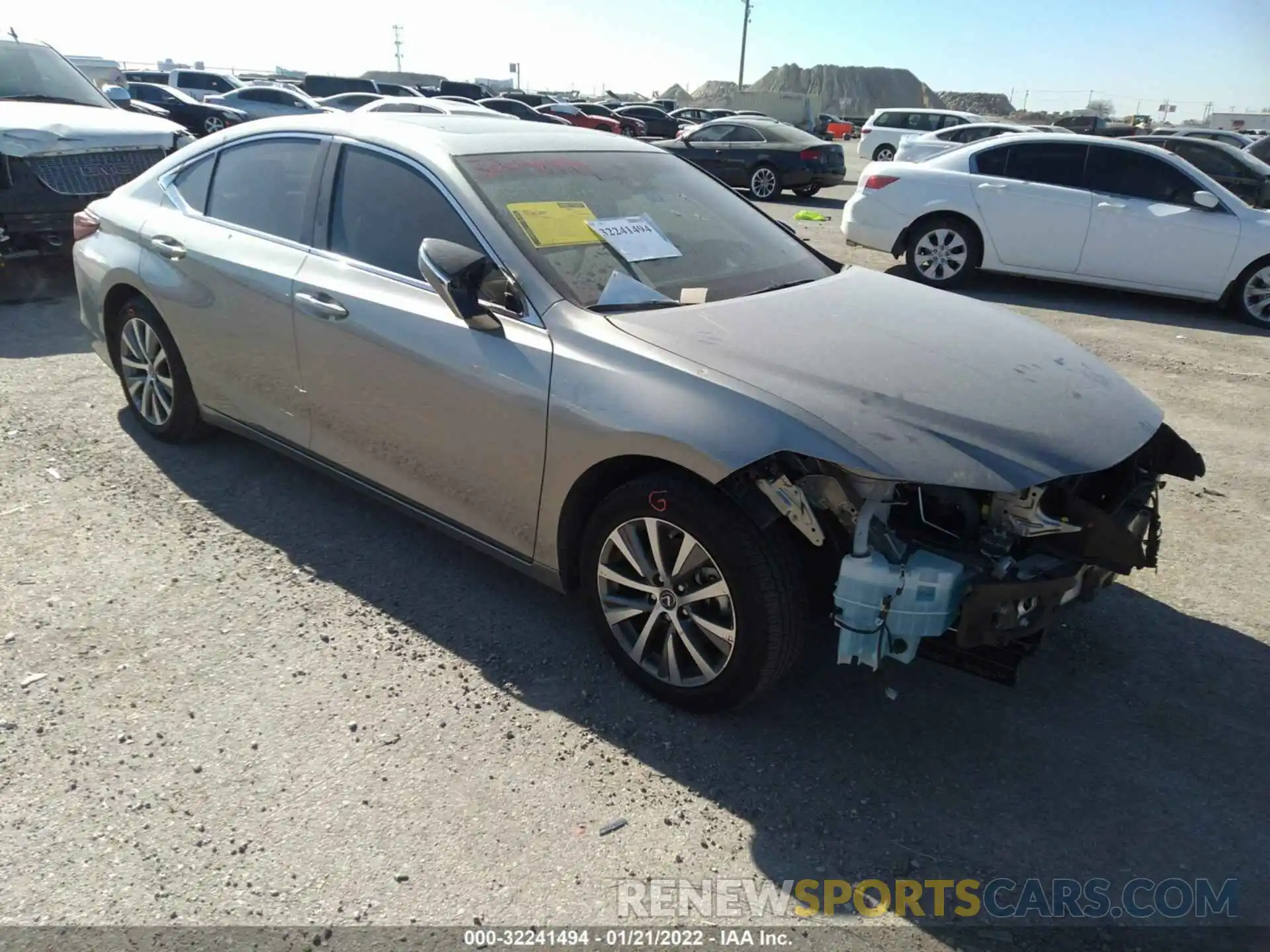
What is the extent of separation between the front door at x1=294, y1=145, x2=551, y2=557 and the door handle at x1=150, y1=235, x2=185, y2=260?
0.95 metres

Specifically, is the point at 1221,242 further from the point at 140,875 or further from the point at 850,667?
the point at 140,875

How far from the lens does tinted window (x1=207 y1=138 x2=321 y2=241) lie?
3.84 meters

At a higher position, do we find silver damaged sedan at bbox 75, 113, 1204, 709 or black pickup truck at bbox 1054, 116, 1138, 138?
black pickup truck at bbox 1054, 116, 1138, 138

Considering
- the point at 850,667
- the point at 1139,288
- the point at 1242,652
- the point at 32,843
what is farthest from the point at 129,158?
the point at 1139,288

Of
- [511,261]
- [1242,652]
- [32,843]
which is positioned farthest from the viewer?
[1242,652]

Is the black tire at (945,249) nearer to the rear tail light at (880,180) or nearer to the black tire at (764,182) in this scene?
the rear tail light at (880,180)

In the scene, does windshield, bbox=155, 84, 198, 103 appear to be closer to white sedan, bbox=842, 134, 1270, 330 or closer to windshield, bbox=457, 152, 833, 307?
white sedan, bbox=842, 134, 1270, 330

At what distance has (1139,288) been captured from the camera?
914cm

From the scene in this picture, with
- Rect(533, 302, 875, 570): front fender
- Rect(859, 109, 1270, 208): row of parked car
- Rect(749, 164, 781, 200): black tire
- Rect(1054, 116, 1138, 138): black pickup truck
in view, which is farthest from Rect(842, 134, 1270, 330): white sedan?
Rect(1054, 116, 1138, 138): black pickup truck

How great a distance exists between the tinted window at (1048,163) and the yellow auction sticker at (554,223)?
7619mm

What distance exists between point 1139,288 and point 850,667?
7639 millimetres

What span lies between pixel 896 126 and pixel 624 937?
28633 mm

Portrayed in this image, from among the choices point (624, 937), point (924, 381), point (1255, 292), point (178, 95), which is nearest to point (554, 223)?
point (924, 381)

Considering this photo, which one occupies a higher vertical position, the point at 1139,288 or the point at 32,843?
the point at 1139,288
